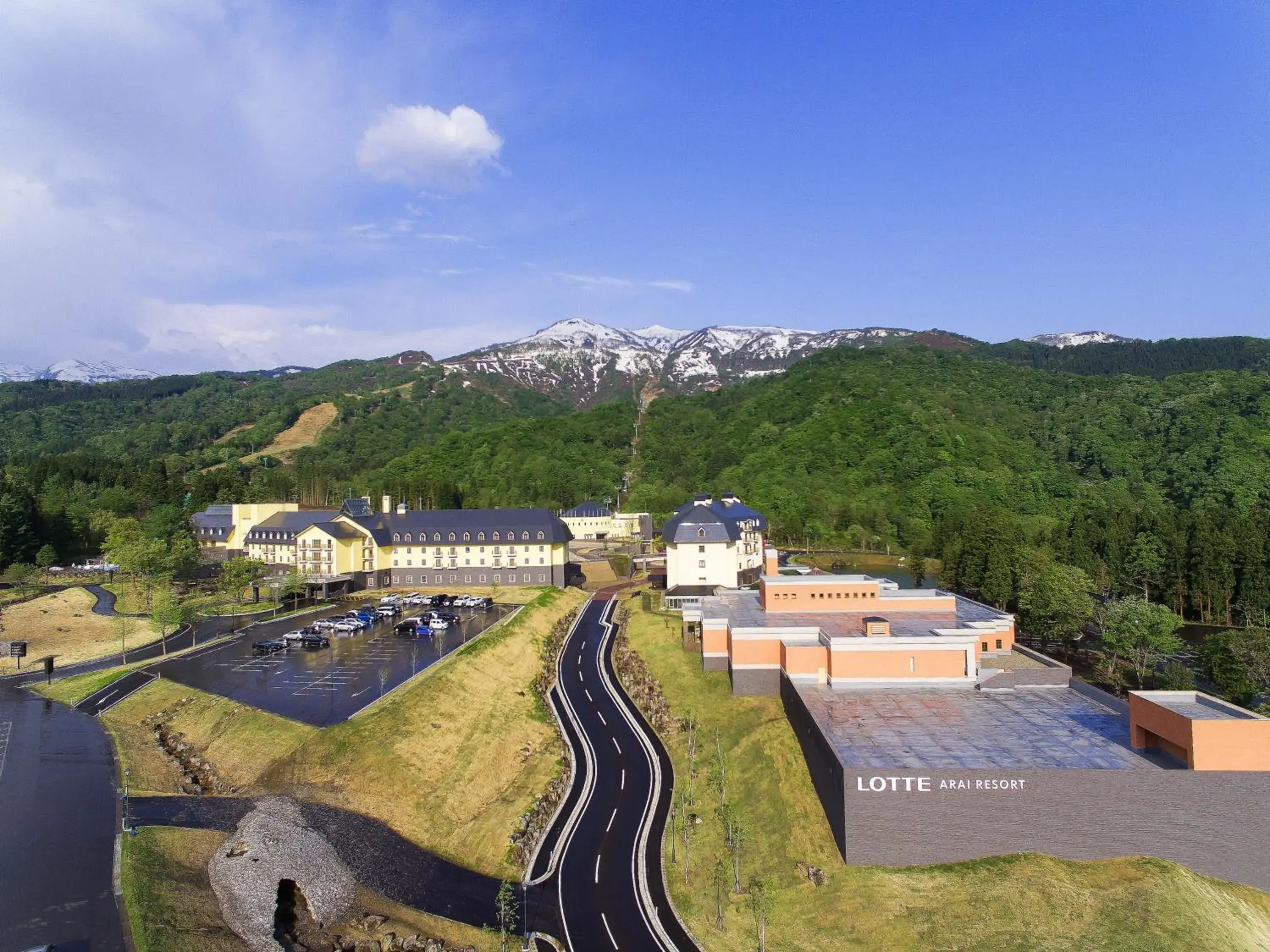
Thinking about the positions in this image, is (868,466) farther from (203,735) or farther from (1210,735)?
(203,735)

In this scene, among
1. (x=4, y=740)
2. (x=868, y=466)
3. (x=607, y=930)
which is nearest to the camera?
(x=607, y=930)

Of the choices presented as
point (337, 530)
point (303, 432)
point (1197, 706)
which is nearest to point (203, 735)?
point (337, 530)

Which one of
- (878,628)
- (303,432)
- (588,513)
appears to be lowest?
(878,628)

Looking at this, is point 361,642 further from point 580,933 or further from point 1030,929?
point 1030,929

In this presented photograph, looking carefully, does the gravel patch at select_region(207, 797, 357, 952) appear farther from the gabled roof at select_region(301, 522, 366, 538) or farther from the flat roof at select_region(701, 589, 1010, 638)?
the gabled roof at select_region(301, 522, 366, 538)

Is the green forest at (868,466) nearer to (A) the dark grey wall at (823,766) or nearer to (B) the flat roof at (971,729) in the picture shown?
(B) the flat roof at (971,729)

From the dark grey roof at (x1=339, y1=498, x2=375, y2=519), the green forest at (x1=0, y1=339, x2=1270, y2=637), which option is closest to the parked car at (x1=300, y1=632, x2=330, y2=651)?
the dark grey roof at (x1=339, y1=498, x2=375, y2=519)
